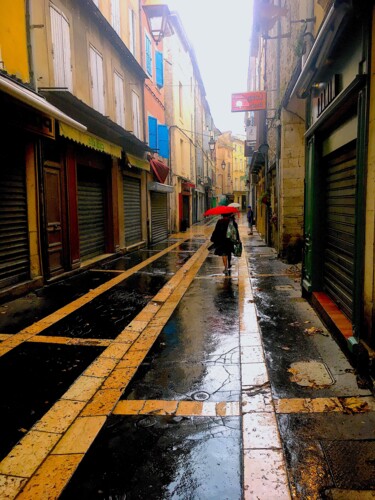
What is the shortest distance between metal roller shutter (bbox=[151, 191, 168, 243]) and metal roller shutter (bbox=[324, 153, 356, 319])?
42.2ft

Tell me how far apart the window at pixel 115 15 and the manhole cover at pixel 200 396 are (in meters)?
13.1

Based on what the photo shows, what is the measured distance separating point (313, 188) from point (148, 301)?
343 cm

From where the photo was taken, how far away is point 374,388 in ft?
11.1

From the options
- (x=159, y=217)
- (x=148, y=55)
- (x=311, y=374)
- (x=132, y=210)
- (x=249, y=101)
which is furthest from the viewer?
(x=159, y=217)

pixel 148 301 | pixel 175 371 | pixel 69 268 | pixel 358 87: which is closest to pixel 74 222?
pixel 69 268

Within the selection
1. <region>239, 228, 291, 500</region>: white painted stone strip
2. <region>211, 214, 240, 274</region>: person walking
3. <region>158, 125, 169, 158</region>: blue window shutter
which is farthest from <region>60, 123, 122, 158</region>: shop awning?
<region>158, 125, 169, 158</region>: blue window shutter

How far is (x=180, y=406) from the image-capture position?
3.31 meters

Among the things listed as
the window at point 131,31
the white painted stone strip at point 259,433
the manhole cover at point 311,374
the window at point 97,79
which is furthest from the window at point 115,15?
the manhole cover at point 311,374

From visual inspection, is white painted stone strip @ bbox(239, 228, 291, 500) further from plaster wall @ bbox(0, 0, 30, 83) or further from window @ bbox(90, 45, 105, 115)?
window @ bbox(90, 45, 105, 115)

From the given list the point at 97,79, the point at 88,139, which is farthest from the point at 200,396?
the point at 97,79

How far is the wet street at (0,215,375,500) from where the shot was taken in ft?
7.88

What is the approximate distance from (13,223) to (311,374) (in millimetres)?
6145

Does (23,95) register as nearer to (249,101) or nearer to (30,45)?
(30,45)

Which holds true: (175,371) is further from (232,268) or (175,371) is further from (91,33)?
(91,33)
